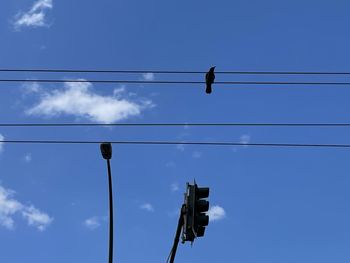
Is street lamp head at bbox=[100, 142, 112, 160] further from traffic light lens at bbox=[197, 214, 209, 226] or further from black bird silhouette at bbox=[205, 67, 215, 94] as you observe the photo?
traffic light lens at bbox=[197, 214, 209, 226]

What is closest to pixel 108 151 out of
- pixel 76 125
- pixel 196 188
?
pixel 76 125

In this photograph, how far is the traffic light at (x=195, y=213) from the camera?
9547 millimetres

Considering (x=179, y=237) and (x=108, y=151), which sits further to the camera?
(x=108, y=151)

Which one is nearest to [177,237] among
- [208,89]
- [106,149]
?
[208,89]

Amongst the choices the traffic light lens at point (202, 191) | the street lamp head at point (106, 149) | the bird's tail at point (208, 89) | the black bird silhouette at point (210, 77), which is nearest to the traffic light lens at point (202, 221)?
the traffic light lens at point (202, 191)

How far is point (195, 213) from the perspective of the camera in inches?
377

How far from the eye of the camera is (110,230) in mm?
13180

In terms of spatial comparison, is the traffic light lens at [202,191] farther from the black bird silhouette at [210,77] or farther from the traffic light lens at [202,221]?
the black bird silhouette at [210,77]

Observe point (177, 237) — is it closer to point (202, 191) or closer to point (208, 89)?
point (202, 191)

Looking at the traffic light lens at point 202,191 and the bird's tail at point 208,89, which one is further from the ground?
the bird's tail at point 208,89

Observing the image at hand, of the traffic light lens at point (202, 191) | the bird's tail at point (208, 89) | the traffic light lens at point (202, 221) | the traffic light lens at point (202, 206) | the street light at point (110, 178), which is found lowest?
the traffic light lens at point (202, 221)

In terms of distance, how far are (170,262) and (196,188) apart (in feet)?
5.44

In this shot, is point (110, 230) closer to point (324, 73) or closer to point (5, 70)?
point (5, 70)

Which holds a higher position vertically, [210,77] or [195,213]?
[210,77]
